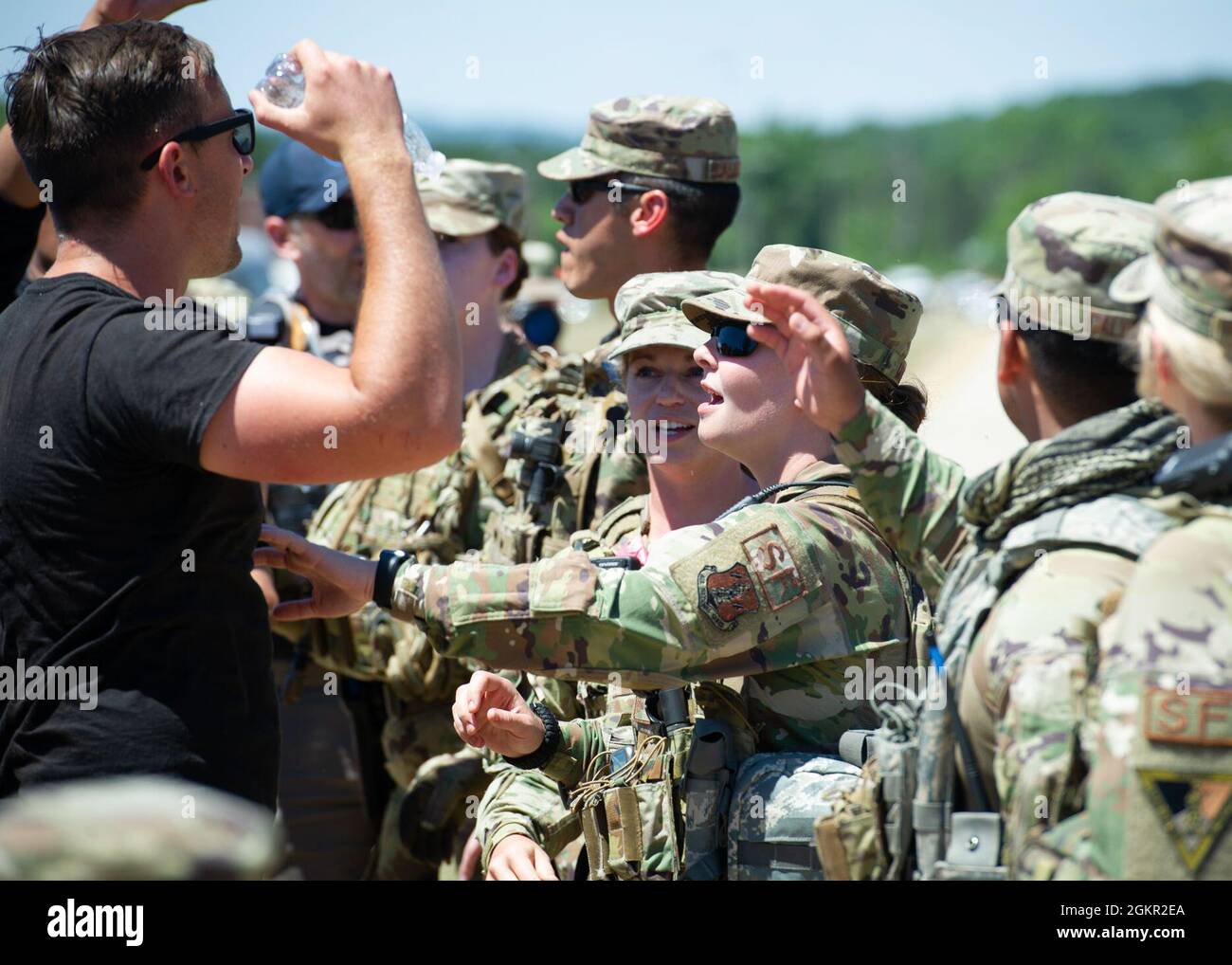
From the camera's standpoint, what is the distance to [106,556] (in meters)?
2.84

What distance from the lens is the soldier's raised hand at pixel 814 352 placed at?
108 inches

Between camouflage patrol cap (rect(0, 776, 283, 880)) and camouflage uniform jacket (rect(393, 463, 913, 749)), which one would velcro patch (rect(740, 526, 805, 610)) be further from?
camouflage patrol cap (rect(0, 776, 283, 880))

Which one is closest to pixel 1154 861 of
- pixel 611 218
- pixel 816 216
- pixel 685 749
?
pixel 685 749

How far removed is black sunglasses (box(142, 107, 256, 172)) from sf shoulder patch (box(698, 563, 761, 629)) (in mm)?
1395

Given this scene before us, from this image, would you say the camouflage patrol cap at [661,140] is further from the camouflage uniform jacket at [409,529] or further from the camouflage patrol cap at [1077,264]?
the camouflage patrol cap at [1077,264]

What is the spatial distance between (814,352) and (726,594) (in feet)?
2.26

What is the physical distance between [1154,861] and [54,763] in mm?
2091

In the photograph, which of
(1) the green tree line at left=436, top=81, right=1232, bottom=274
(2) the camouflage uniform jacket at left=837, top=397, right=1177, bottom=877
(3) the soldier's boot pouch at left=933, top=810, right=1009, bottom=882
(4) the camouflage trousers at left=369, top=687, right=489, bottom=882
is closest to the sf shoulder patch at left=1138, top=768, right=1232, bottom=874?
(2) the camouflage uniform jacket at left=837, top=397, right=1177, bottom=877

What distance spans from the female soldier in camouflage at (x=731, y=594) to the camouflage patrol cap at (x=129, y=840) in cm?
140

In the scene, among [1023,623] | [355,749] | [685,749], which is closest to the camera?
[1023,623]

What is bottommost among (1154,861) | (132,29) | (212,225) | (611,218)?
(1154,861)

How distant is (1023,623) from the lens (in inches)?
96.6

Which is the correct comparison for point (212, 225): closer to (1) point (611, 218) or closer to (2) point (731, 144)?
(1) point (611, 218)

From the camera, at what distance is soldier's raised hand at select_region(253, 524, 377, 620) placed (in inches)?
133
